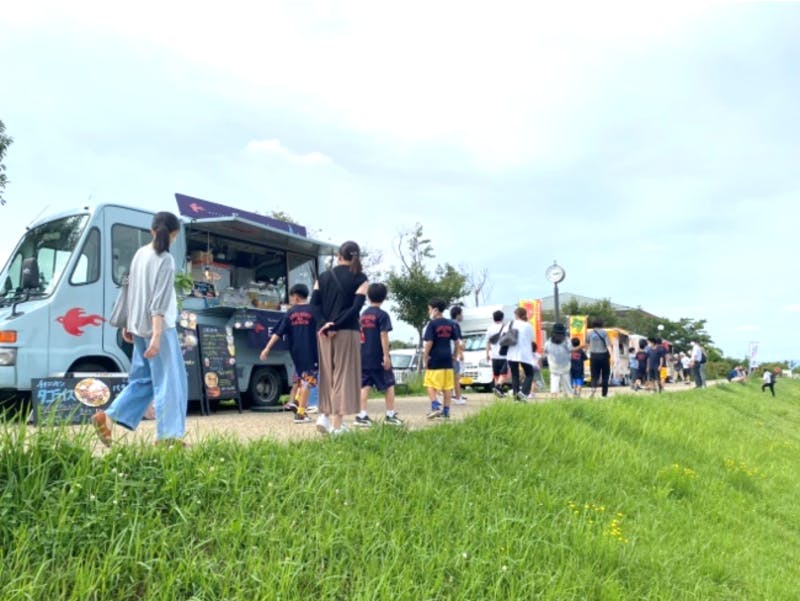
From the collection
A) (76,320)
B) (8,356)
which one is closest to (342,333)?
(76,320)

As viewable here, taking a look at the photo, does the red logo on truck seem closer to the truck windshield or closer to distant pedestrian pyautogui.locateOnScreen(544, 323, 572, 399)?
the truck windshield

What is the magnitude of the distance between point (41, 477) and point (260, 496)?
109 cm

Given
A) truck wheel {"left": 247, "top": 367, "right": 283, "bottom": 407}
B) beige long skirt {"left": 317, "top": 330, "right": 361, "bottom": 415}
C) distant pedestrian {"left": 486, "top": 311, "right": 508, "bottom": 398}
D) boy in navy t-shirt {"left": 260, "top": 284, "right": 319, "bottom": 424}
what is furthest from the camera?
distant pedestrian {"left": 486, "top": 311, "right": 508, "bottom": 398}

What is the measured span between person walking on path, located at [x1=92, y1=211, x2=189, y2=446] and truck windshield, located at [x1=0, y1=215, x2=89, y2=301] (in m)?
3.73

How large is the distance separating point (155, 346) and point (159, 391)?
1.21 feet

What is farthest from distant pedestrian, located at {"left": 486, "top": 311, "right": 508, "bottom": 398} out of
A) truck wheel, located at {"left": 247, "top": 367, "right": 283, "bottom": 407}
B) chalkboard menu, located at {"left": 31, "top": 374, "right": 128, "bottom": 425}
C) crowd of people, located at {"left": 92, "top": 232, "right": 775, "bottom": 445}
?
chalkboard menu, located at {"left": 31, "top": 374, "right": 128, "bottom": 425}

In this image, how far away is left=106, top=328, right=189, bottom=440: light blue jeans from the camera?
4.61 m

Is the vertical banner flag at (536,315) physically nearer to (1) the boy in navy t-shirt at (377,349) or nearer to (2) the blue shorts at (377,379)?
(1) the boy in navy t-shirt at (377,349)

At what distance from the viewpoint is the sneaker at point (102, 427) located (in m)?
3.71

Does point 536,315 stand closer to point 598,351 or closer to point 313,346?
point 598,351

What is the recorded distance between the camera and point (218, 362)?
9086 millimetres

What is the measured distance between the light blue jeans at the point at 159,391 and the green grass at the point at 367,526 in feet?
2.75

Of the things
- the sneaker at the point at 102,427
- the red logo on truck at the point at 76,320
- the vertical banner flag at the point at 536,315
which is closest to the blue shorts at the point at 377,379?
the sneaker at the point at 102,427

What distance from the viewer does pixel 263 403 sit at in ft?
34.1
